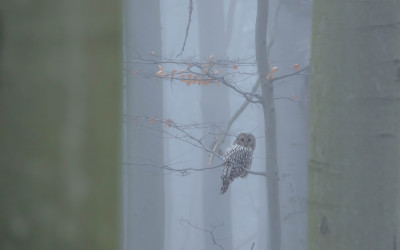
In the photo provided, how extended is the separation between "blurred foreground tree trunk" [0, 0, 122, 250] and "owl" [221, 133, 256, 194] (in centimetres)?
176

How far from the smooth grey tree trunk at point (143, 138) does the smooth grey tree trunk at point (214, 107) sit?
0.20 meters

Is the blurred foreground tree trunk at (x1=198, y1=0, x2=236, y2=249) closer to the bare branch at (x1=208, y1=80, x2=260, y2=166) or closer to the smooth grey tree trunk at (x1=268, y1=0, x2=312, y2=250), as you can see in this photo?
the bare branch at (x1=208, y1=80, x2=260, y2=166)

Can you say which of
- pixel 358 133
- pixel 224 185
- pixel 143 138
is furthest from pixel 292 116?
pixel 358 133

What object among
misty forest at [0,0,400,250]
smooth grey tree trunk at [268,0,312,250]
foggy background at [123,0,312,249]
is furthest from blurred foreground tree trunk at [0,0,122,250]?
smooth grey tree trunk at [268,0,312,250]

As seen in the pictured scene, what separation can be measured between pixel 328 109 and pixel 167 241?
124 cm

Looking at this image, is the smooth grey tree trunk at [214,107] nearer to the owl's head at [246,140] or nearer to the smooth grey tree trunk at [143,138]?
the owl's head at [246,140]

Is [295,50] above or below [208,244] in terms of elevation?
above

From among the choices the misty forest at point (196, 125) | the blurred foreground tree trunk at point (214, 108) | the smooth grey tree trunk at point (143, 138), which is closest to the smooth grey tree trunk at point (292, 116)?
the misty forest at point (196, 125)

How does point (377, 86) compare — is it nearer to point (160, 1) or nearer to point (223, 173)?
point (223, 173)

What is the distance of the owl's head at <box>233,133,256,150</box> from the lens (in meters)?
2.20

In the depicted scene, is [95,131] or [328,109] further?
[328,109]

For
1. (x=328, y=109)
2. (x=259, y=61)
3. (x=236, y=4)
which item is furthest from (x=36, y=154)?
(x=236, y=4)

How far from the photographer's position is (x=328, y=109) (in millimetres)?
1205

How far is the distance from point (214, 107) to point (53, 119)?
1.96 m
